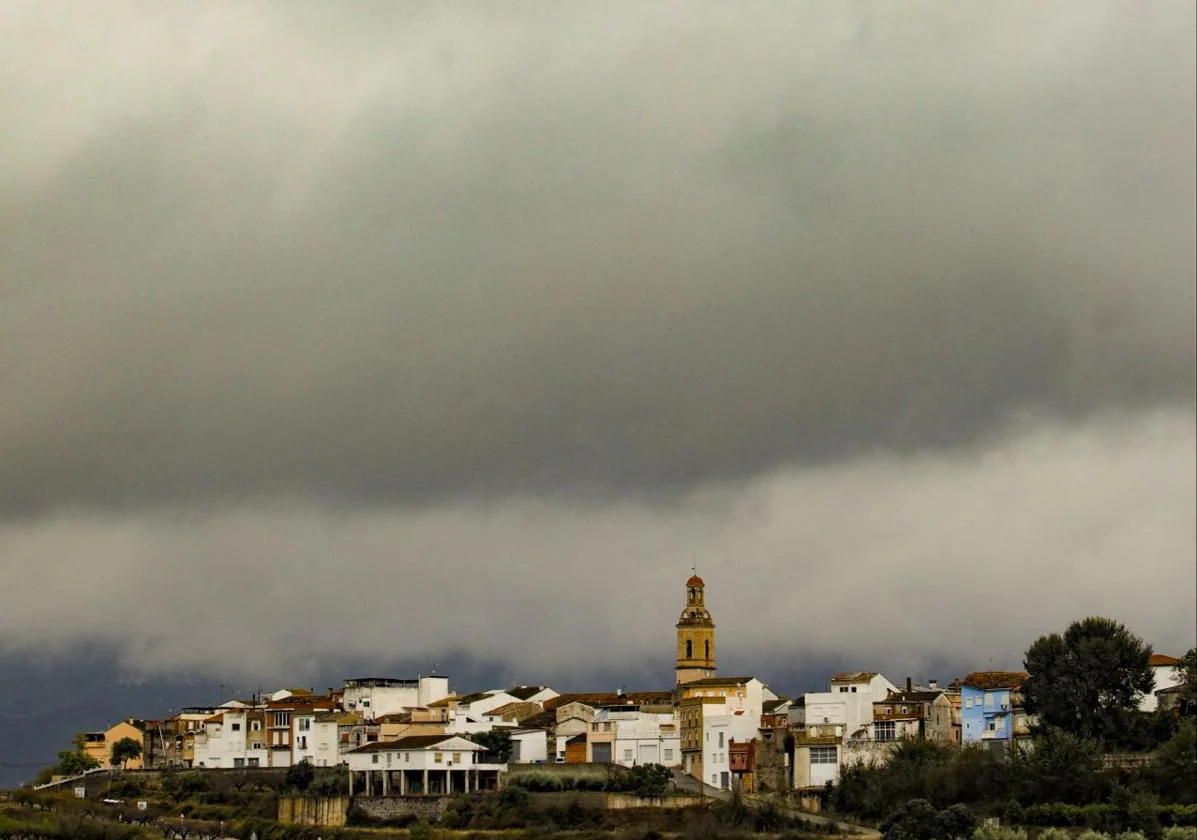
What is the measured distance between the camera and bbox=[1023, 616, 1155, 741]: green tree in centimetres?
7456

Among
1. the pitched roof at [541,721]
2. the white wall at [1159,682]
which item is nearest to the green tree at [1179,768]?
the white wall at [1159,682]

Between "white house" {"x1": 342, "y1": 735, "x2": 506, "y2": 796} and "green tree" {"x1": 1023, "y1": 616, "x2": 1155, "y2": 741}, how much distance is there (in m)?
25.6

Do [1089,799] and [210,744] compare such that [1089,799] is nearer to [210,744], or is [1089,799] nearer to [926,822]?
[926,822]

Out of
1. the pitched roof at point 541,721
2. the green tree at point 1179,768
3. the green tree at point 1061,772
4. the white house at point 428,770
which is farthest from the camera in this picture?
the pitched roof at point 541,721

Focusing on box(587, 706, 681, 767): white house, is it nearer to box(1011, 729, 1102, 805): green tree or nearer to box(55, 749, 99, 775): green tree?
box(1011, 729, 1102, 805): green tree

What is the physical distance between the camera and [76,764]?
10250 cm

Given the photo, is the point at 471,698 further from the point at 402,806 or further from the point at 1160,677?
the point at 1160,677

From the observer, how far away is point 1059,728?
241 ft

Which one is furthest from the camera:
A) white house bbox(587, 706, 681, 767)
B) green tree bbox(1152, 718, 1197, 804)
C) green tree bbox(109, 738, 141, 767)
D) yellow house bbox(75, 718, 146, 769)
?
yellow house bbox(75, 718, 146, 769)

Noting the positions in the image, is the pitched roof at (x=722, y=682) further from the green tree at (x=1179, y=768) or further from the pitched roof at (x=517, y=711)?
the green tree at (x=1179, y=768)

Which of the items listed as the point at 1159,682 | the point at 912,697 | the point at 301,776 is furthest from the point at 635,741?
the point at 1159,682

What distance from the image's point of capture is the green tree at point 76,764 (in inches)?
4016

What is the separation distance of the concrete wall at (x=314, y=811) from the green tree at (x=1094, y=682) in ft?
103

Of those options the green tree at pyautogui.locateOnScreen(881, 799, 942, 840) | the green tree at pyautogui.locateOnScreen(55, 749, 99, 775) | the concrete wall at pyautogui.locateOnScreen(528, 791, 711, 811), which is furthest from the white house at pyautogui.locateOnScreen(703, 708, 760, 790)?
the green tree at pyautogui.locateOnScreen(55, 749, 99, 775)
